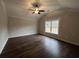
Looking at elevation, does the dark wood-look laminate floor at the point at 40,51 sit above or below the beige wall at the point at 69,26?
below

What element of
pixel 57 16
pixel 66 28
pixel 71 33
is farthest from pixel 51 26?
pixel 71 33

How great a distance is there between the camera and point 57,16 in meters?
6.14

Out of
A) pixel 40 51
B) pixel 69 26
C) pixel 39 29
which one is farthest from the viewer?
pixel 39 29

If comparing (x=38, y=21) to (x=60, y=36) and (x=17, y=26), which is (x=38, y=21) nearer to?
(x=17, y=26)

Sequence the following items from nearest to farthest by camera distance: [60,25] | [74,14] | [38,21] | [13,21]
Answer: [74,14] < [60,25] < [13,21] < [38,21]

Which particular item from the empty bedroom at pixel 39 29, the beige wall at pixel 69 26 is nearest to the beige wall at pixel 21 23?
the empty bedroom at pixel 39 29

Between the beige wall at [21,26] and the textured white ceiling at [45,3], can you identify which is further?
the beige wall at [21,26]

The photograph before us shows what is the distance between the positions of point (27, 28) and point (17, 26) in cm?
124

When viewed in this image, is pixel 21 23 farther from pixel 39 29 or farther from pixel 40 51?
pixel 40 51

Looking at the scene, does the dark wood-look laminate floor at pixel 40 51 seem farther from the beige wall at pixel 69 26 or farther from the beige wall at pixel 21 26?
the beige wall at pixel 21 26

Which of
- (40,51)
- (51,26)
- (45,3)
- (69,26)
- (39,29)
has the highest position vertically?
(45,3)

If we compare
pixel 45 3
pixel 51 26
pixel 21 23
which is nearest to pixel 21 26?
pixel 21 23

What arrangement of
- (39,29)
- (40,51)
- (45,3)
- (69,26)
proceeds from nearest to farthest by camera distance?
(40,51) < (45,3) < (69,26) < (39,29)

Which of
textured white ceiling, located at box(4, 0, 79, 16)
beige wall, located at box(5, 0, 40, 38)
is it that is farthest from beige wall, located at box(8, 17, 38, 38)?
textured white ceiling, located at box(4, 0, 79, 16)
